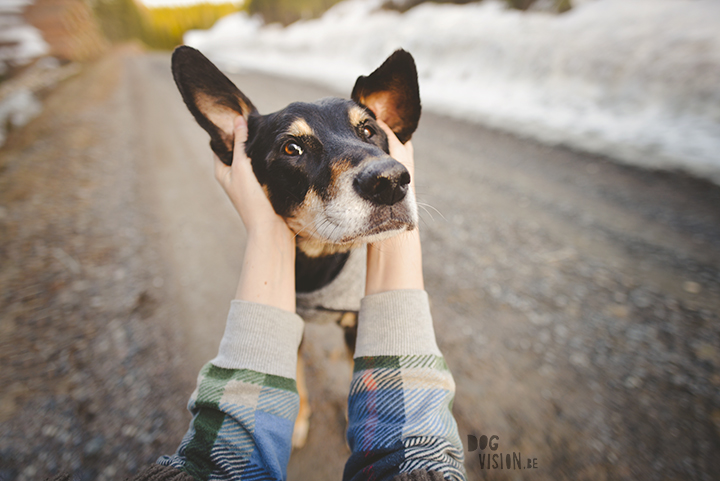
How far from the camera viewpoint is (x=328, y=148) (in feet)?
5.04

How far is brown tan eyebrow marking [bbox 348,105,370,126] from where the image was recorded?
1.75m

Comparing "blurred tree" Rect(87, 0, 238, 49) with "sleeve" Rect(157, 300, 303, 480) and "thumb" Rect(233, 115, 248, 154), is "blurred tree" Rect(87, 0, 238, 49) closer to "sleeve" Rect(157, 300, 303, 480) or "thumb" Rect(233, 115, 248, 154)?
"thumb" Rect(233, 115, 248, 154)

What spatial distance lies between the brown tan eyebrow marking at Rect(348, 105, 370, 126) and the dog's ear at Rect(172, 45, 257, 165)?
27.0 inches

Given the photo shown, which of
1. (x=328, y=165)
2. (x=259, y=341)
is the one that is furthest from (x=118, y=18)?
(x=259, y=341)

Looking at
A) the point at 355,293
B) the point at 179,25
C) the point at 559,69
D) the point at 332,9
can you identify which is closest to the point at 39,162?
the point at 355,293

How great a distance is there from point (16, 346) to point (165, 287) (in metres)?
1.09

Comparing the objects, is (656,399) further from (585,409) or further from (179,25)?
(179,25)

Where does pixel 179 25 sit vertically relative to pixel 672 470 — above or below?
above

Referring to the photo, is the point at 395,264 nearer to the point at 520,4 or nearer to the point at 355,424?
the point at 355,424

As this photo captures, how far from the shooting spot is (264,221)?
148 cm

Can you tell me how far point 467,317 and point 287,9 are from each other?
35.6 m

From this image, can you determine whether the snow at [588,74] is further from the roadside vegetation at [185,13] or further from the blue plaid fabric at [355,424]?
the blue plaid fabric at [355,424]

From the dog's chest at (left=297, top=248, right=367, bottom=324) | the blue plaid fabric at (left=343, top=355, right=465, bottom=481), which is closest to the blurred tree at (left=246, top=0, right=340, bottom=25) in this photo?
the dog's chest at (left=297, top=248, right=367, bottom=324)

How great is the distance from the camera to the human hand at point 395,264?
1373 mm
